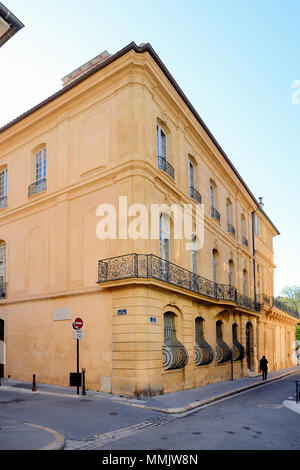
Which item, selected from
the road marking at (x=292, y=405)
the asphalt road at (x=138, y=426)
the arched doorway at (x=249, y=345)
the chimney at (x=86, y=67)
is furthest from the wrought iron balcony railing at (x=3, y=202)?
the arched doorway at (x=249, y=345)

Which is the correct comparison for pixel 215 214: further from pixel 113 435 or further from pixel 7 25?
pixel 7 25

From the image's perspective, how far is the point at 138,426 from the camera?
9617mm

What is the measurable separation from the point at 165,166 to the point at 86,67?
7037 millimetres

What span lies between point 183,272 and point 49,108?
30.1 ft

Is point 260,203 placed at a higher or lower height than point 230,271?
higher

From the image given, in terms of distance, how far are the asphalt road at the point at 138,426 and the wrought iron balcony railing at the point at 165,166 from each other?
8958mm

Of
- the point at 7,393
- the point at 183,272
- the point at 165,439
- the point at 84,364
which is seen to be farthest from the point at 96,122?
the point at 165,439

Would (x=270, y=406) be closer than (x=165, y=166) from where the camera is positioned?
Yes

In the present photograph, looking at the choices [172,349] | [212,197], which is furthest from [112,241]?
[212,197]

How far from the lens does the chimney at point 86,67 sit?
64.8ft

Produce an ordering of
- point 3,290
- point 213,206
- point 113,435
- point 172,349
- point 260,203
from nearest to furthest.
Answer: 1. point 113,435
2. point 172,349
3. point 3,290
4. point 213,206
5. point 260,203

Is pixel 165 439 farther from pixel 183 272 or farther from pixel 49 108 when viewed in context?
pixel 49 108

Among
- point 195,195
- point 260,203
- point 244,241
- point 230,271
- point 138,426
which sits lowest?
point 138,426

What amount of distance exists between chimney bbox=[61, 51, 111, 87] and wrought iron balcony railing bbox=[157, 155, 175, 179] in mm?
6180
